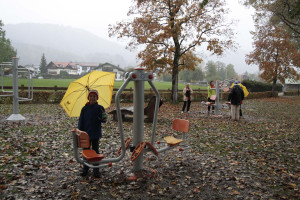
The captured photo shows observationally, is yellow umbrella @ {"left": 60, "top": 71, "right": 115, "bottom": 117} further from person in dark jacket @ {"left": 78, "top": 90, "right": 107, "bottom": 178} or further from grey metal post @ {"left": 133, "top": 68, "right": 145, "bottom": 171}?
grey metal post @ {"left": 133, "top": 68, "right": 145, "bottom": 171}

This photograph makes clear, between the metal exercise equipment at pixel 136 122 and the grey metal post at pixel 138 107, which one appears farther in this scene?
the grey metal post at pixel 138 107

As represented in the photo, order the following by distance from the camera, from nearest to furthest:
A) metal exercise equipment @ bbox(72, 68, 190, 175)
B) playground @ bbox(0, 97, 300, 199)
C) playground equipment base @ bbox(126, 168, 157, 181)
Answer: playground @ bbox(0, 97, 300, 199)
metal exercise equipment @ bbox(72, 68, 190, 175)
playground equipment base @ bbox(126, 168, 157, 181)

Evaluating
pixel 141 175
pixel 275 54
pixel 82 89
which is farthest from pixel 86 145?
pixel 275 54

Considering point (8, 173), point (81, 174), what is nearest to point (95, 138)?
point (81, 174)

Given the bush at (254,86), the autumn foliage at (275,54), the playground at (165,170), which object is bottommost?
the playground at (165,170)

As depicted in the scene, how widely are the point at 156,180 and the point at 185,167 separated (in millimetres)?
1030

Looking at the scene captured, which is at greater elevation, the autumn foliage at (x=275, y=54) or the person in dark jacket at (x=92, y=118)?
the autumn foliage at (x=275, y=54)

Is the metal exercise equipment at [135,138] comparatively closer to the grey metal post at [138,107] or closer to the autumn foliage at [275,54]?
the grey metal post at [138,107]

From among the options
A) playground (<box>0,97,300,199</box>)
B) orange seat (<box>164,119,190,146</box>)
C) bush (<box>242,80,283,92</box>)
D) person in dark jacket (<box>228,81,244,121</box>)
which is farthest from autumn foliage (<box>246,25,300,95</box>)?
orange seat (<box>164,119,190,146</box>)

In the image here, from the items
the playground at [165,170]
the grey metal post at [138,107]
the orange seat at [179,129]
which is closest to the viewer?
the playground at [165,170]

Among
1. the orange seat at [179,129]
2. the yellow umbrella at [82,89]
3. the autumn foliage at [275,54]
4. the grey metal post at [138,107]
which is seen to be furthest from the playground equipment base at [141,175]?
the autumn foliage at [275,54]

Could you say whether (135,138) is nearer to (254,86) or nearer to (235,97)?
(235,97)

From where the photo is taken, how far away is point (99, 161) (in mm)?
4734

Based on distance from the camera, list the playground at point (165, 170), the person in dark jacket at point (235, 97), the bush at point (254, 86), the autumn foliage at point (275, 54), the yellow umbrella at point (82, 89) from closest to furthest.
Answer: the playground at point (165, 170), the yellow umbrella at point (82, 89), the person in dark jacket at point (235, 97), the autumn foliage at point (275, 54), the bush at point (254, 86)
